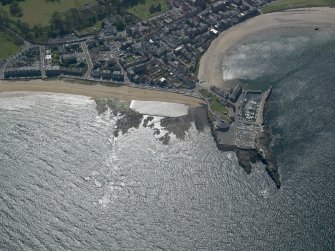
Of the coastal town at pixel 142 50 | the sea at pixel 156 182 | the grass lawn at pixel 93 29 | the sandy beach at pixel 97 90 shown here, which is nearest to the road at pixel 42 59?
the coastal town at pixel 142 50

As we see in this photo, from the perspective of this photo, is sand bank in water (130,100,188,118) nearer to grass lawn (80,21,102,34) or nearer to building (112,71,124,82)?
building (112,71,124,82)

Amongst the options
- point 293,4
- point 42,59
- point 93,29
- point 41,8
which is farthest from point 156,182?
point 293,4

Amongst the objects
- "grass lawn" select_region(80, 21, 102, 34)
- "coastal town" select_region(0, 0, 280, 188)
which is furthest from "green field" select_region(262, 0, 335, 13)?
"grass lawn" select_region(80, 21, 102, 34)

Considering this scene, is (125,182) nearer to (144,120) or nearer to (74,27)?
(144,120)

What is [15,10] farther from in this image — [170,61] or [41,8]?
[170,61]

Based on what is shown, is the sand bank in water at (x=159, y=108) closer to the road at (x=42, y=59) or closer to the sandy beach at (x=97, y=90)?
the sandy beach at (x=97, y=90)

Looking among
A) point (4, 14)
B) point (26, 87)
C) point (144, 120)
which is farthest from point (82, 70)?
point (4, 14)
